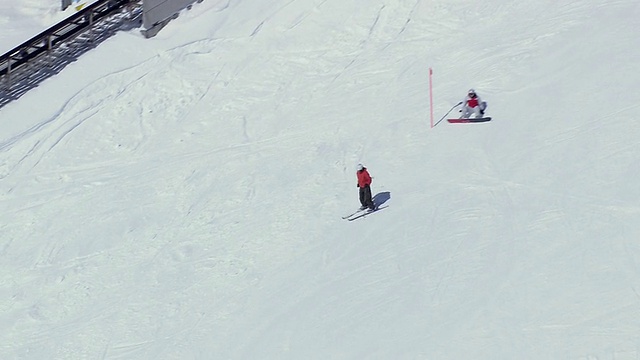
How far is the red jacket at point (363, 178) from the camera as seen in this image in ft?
72.6

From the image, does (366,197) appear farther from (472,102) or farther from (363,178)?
(472,102)

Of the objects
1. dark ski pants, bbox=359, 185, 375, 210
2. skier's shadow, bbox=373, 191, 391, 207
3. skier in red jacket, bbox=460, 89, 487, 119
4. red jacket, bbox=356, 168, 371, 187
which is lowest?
skier's shadow, bbox=373, 191, 391, 207

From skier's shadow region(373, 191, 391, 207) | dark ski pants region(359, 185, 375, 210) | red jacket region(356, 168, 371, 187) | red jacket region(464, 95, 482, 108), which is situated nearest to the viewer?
red jacket region(356, 168, 371, 187)

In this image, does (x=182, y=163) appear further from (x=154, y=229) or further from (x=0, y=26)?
(x=0, y=26)

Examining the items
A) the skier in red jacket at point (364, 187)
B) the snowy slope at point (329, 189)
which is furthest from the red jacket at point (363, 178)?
the snowy slope at point (329, 189)

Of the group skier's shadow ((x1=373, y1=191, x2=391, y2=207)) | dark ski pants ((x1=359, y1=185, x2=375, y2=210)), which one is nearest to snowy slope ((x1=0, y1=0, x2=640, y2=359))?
skier's shadow ((x1=373, y1=191, x2=391, y2=207))

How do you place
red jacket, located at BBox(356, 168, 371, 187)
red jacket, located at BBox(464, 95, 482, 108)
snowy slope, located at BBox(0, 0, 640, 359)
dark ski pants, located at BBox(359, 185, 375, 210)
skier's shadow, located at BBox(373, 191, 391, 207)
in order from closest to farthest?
A: snowy slope, located at BBox(0, 0, 640, 359) < red jacket, located at BBox(356, 168, 371, 187) < dark ski pants, located at BBox(359, 185, 375, 210) < skier's shadow, located at BBox(373, 191, 391, 207) < red jacket, located at BBox(464, 95, 482, 108)

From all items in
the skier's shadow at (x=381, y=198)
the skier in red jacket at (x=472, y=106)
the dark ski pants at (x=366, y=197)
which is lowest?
the skier's shadow at (x=381, y=198)

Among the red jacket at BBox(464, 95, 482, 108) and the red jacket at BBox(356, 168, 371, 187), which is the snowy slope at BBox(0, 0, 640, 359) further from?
the red jacket at BBox(356, 168, 371, 187)

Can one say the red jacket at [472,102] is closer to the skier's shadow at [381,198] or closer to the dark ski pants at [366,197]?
the skier's shadow at [381,198]

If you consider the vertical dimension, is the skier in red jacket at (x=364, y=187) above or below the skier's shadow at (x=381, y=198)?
above

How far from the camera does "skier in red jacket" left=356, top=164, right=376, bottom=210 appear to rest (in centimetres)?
2214

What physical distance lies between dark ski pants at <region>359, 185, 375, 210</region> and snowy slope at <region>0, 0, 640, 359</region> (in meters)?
0.32

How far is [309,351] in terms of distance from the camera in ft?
65.2
